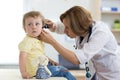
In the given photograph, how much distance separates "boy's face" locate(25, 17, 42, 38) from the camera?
5.00ft

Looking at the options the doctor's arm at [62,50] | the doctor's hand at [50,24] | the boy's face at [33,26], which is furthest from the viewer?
the doctor's hand at [50,24]

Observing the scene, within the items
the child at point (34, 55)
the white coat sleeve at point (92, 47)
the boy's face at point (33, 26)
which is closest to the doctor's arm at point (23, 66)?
the child at point (34, 55)

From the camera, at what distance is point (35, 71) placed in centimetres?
150

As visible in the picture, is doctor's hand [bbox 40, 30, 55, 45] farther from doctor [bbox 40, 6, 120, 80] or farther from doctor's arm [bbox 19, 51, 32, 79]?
doctor's arm [bbox 19, 51, 32, 79]

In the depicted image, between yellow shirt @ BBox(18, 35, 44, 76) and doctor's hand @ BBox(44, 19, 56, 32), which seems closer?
yellow shirt @ BBox(18, 35, 44, 76)

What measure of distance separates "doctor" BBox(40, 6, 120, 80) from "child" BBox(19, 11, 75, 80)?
65 millimetres

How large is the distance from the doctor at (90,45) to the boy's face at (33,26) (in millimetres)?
43

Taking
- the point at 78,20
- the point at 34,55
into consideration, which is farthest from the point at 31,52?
the point at 78,20

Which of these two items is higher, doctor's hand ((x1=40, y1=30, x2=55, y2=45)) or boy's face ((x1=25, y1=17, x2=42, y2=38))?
boy's face ((x1=25, y1=17, x2=42, y2=38))

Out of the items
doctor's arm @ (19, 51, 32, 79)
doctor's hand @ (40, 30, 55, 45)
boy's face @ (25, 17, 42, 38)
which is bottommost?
doctor's arm @ (19, 51, 32, 79)

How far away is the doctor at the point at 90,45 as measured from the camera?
145 cm

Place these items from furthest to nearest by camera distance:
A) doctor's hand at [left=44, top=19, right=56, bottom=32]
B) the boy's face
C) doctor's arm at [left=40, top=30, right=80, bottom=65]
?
1. doctor's hand at [left=44, top=19, right=56, bottom=32]
2. the boy's face
3. doctor's arm at [left=40, top=30, right=80, bottom=65]

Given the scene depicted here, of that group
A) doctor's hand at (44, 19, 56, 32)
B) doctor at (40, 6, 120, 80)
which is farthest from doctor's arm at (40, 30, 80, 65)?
doctor's hand at (44, 19, 56, 32)

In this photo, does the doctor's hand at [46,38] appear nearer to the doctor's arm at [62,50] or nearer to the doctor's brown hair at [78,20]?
the doctor's arm at [62,50]
